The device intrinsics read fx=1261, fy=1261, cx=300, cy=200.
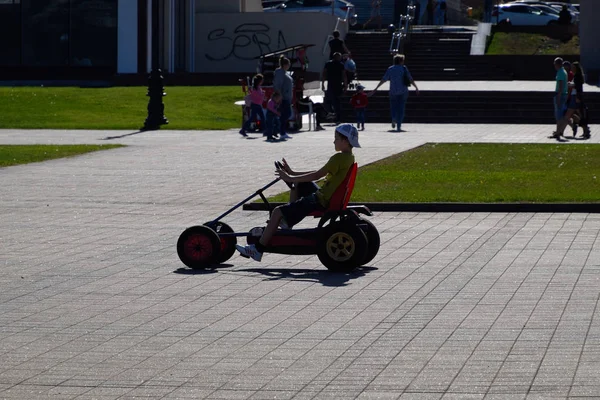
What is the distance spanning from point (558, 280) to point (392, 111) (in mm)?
19367

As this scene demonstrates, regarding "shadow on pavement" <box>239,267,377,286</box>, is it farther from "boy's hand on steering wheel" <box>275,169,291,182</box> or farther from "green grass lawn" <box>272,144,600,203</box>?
"green grass lawn" <box>272,144,600,203</box>

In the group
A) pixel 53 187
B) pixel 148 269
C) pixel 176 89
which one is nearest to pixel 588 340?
pixel 148 269

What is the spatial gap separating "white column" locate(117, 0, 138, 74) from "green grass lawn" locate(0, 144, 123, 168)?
742 inches

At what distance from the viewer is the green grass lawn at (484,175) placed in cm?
1488

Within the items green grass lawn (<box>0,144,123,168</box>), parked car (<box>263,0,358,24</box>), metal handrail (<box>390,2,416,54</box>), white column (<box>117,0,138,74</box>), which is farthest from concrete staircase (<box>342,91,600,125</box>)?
parked car (<box>263,0,358,24</box>)

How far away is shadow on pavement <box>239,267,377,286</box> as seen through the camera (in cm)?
973

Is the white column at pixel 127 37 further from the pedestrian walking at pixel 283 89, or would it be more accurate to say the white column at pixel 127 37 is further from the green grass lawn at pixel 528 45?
the pedestrian walking at pixel 283 89

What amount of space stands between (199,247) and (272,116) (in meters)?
15.6

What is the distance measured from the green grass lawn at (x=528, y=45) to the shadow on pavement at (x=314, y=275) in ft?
116

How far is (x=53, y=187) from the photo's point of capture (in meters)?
16.6

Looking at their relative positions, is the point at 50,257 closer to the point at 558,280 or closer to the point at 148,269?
the point at 148,269

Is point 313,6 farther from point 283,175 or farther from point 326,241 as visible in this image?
point 326,241

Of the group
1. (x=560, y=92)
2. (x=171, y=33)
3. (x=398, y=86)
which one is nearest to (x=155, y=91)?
(x=398, y=86)

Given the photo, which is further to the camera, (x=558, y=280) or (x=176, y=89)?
(x=176, y=89)
